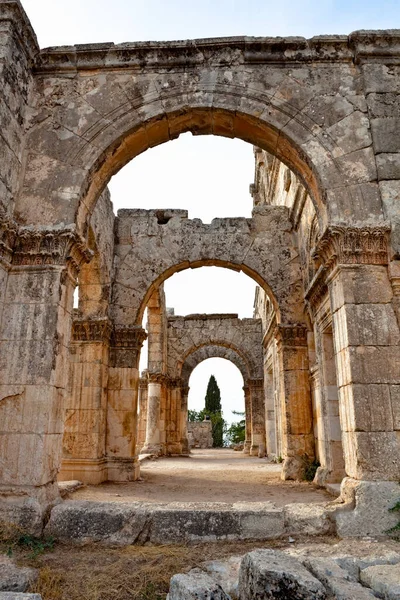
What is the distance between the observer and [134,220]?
10.1 metres

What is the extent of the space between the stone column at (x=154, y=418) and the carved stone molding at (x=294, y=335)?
277 inches

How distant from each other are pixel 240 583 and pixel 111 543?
1568 mm

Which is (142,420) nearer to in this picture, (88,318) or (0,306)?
(88,318)

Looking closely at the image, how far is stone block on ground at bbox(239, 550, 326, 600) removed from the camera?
8.45 ft

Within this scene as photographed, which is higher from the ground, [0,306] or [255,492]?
[0,306]

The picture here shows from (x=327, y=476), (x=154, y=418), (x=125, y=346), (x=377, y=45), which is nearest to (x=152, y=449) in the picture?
(x=154, y=418)

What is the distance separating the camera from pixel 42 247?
4941 mm

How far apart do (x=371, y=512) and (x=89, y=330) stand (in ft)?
19.6

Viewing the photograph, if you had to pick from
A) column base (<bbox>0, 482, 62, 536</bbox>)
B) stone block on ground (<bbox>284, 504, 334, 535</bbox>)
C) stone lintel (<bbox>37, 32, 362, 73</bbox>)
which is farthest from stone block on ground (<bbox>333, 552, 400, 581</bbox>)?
stone lintel (<bbox>37, 32, 362, 73</bbox>)

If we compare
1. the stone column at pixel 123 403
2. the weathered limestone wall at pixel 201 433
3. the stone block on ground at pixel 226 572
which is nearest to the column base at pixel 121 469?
the stone column at pixel 123 403

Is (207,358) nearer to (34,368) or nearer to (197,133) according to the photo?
(197,133)

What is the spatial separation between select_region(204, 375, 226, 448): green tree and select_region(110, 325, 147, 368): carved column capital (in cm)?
2134

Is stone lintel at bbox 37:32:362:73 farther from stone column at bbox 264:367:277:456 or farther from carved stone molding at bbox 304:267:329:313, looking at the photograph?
stone column at bbox 264:367:277:456

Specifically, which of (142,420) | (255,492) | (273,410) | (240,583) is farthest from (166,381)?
(240,583)
